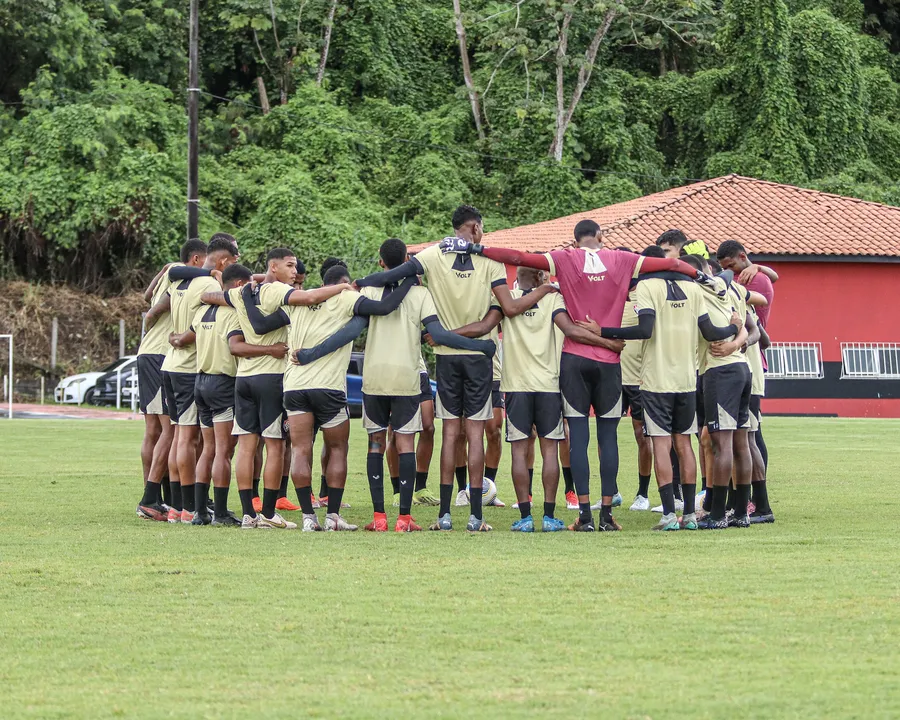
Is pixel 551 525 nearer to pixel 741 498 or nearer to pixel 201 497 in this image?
pixel 741 498

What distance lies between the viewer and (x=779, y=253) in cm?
3825

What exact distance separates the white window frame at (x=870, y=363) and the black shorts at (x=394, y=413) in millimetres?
30236

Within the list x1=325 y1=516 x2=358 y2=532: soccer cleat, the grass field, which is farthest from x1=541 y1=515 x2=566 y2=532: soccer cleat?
x1=325 y1=516 x2=358 y2=532: soccer cleat

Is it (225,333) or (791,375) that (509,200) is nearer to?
(791,375)

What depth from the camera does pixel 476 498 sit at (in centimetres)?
1055

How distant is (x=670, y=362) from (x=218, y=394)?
11.8 feet

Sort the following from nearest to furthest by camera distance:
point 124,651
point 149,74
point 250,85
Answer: point 124,651, point 149,74, point 250,85

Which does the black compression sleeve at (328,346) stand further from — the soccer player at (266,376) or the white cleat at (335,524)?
the white cleat at (335,524)

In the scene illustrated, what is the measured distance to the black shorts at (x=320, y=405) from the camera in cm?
1045

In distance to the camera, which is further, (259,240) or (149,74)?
(149,74)

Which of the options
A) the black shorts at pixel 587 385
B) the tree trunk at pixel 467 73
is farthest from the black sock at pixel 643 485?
the tree trunk at pixel 467 73

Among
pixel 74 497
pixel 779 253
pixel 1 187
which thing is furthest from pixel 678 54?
pixel 74 497

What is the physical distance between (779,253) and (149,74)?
24489 millimetres

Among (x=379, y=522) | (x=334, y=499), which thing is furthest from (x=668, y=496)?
(x=334, y=499)
